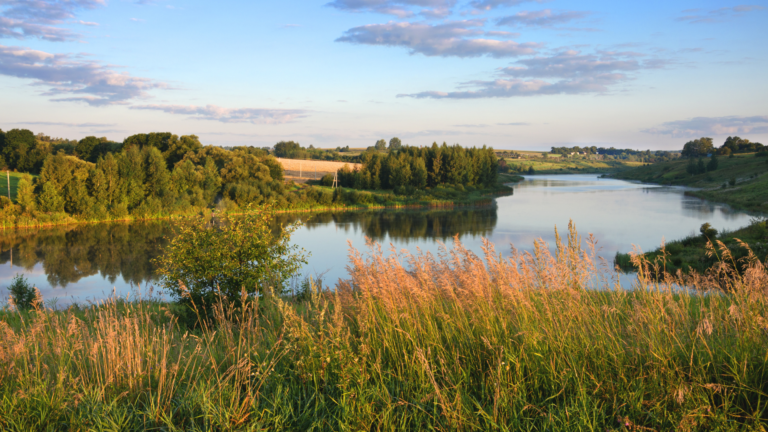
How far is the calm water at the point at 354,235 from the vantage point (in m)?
22.0

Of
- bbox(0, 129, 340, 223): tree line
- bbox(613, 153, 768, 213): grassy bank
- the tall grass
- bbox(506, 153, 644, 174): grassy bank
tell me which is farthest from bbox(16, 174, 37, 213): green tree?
bbox(506, 153, 644, 174): grassy bank

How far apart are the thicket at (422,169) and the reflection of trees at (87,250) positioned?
1431 inches

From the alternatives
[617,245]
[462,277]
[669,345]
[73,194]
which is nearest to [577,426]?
[669,345]

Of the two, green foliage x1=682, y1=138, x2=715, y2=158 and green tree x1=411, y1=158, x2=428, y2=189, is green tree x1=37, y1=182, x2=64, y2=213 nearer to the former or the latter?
green tree x1=411, y1=158, x2=428, y2=189

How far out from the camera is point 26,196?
37375mm

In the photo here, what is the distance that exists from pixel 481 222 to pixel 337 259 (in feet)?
66.6

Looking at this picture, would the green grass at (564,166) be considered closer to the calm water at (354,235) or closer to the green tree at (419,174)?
the green tree at (419,174)

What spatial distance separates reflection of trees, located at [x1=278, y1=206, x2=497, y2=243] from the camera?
3703 cm

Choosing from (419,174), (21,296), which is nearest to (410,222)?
(419,174)

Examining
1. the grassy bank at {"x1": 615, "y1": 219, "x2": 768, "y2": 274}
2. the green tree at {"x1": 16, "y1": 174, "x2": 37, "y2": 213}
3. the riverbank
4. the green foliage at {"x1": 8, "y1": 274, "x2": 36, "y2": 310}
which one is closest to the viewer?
the green foliage at {"x1": 8, "y1": 274, "x2": 36, "y2": 310}

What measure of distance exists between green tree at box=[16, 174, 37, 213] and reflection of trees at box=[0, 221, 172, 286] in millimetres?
2987

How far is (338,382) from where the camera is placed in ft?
11.5

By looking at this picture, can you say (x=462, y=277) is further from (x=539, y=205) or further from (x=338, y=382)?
(x=539, y=205)

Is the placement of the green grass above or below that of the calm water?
above
